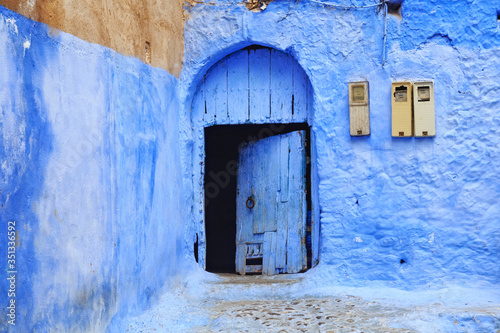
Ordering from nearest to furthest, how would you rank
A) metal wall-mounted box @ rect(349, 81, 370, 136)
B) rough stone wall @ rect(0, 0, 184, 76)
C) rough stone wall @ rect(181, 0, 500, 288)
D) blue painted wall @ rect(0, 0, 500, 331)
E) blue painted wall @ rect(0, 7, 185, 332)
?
blue painted wall @ rect(0, 7, 185, 332) < rough stone wall @ rect(0, 0, 184, 76) < blue painted wall @ rect(0, 0, 500, 331) < rough stone wall @ rect(181, 0, 500, 288) < metal wall-mounted box @ rect(349, 81, 370, 136)

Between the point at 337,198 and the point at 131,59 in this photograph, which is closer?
the point at 131,59

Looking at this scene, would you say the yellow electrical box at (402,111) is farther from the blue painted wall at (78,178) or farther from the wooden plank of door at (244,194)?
the blue painted wall at (78,178)

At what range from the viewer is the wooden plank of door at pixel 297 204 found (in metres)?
4.79

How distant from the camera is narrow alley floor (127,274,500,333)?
3.48 metres

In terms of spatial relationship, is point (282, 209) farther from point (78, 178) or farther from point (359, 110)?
point (78, 178)

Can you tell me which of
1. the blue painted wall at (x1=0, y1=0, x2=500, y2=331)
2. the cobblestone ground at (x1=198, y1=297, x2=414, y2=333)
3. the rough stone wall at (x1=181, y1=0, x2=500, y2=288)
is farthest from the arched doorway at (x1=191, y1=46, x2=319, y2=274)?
the cobblestone ground at (x1=198, y1=297, x2=414, y2=333)

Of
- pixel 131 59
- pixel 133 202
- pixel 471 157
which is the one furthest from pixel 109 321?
Answer: pixel 471 157

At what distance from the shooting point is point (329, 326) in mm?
3516

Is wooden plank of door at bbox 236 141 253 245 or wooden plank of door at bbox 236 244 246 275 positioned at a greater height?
wooden plank of door at bbox 236 141 253 245

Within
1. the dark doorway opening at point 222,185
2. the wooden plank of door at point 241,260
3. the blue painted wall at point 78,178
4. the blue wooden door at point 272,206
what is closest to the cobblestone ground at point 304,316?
the blue painted wall at point 78,178

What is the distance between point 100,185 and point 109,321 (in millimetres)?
898

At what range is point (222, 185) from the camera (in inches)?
245

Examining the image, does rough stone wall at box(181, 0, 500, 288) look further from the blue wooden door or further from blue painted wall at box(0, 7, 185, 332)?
blue painted wall at box(0, 7, 185, 332)

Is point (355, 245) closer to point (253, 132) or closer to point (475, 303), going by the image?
point (475, 303)
